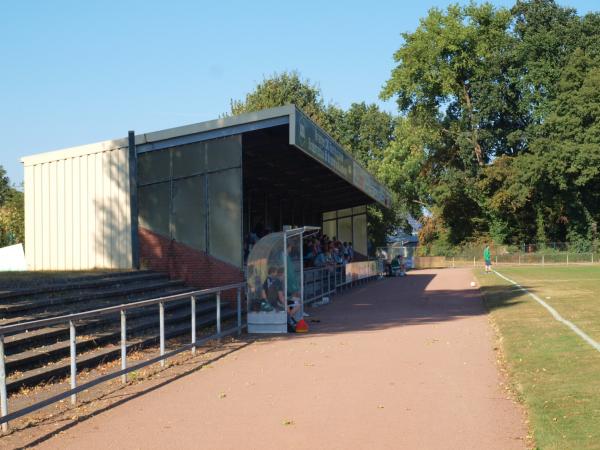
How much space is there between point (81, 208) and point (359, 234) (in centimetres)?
2749

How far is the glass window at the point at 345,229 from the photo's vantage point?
44.9 metres

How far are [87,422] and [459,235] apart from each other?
66.0 metres

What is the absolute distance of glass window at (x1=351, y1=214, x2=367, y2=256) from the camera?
1797 inches

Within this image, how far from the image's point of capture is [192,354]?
12742mm

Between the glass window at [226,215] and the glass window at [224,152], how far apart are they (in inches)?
8.2

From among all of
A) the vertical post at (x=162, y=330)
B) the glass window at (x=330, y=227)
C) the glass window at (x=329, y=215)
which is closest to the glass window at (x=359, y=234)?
the glass window at (x=330, y=227)

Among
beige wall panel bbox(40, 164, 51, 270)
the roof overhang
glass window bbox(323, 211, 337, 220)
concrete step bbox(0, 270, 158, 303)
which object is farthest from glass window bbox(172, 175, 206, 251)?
glass window bbox(323, 211, 337, 220)

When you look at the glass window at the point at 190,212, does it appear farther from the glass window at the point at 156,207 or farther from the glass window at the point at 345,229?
the glass window at the point at 345,229

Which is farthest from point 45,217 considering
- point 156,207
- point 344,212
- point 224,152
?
point 344,212

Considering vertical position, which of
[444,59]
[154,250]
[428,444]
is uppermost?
[444,59]

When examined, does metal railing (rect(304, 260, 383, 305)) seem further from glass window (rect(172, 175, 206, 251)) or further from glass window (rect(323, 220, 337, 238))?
glass window (rect(323, 220, 337, 238))

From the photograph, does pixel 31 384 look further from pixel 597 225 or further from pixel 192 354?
pixel 597 225

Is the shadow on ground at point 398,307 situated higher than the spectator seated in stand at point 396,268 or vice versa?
the spectator seated in stand at point 396,268

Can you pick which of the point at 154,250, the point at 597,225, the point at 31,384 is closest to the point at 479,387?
the point at 31,384
